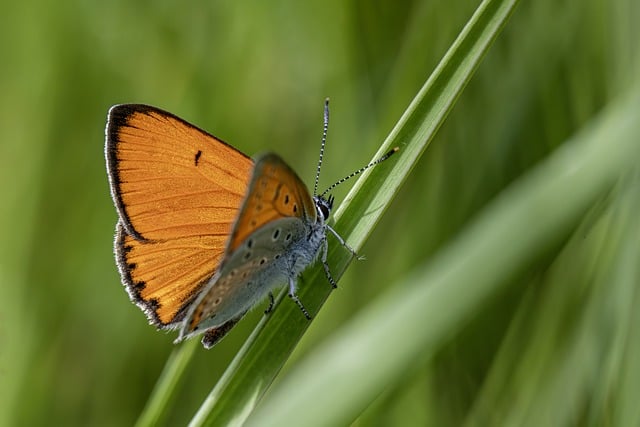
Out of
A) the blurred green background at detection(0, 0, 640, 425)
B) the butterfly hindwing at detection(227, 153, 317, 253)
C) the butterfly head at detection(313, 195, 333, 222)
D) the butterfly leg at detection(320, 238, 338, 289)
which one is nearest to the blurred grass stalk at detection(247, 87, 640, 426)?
the blurred green background at detection(0, 0, 640, 425)

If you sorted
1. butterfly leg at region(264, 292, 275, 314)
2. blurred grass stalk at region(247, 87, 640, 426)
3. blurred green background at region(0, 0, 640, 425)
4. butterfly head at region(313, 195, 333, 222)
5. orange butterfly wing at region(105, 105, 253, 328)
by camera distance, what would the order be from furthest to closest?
blurred green background at region(0, 0, 640, 425)
butterfly head at region(313, 195, 333, 222)
orange butterfly wing at region(105, 105, 253, 328)
butterfly leg at region(264, 292, 275, 314)
blurred grass stalk at region(247, 87, 640, 426)

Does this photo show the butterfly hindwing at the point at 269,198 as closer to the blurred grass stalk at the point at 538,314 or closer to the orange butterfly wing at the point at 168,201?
the orange butterfly wing at the point at 168,201

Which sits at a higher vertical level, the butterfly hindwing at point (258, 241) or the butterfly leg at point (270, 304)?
the butterfly hindwing at point (258, 241)

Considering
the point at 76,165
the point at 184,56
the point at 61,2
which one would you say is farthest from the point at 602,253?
the point at 61,2

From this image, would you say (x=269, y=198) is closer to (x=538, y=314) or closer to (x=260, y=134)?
(x=538, y=314)

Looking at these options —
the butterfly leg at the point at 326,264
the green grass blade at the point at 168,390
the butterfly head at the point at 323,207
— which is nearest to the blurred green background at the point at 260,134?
the butterfly head at the point at 323,207

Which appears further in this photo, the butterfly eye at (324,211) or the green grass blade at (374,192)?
the butterfly eye at (324,211)

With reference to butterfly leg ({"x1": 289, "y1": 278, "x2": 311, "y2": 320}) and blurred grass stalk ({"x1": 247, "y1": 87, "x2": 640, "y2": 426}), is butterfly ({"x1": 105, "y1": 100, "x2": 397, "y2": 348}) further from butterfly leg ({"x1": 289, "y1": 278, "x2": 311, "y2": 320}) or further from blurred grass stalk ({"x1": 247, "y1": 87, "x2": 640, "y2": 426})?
blurred grass stalk ({"x1": 247, "y1": 87, "x2": 640, "y2": 426})

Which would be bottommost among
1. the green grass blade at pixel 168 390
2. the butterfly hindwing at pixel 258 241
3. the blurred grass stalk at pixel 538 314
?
the blurred grass stalk at pixel 538 314
